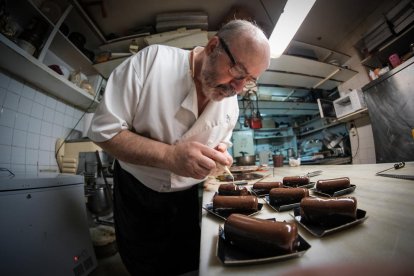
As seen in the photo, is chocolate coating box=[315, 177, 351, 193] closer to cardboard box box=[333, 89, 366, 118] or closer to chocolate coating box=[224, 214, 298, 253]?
chocolate coating box=[224, 214, 298, 253]

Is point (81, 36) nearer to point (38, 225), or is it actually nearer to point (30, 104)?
point (30, 104)

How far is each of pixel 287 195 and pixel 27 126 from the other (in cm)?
285

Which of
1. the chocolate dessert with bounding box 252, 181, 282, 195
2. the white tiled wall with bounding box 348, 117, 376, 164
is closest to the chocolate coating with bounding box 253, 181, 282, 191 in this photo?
the chocolate dessert with bounding box 252, 181, 282, 195

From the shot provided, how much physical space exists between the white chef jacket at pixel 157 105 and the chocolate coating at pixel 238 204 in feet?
1.28

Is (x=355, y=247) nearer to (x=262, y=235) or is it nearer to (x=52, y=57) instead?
(x=262, y=235)

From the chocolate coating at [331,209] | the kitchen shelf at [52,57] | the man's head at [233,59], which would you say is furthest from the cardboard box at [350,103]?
the kitchen shelf at [52,57]

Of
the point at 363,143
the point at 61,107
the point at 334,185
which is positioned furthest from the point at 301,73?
the point at 61,107

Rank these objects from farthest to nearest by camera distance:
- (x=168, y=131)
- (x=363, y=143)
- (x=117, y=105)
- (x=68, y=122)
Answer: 1. (x=363, y=143)
2. (x=68, y=122)
3. (x=168, y=131)
4. (x=117, y=105)

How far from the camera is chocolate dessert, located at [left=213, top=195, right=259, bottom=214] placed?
66 centimetres

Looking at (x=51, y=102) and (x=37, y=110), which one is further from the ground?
(x=51, y=102)

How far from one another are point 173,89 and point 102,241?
6.81ft

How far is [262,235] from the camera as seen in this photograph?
0.40 m

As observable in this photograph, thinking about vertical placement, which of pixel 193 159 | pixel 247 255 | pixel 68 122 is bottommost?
pixel 247 255

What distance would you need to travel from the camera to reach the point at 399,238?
1.34ft
